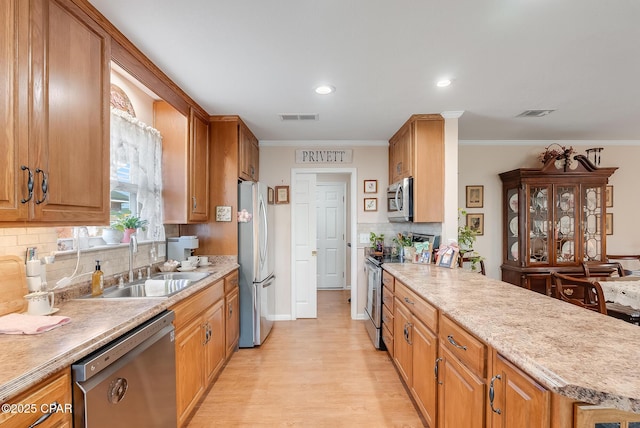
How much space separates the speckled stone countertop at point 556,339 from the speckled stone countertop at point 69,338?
154cm

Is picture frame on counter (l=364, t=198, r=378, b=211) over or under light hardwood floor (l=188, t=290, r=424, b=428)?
over

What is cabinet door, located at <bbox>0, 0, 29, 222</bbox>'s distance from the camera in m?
1.09

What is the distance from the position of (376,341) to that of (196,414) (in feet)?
5.92

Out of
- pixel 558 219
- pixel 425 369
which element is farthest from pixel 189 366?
pixel 558 219

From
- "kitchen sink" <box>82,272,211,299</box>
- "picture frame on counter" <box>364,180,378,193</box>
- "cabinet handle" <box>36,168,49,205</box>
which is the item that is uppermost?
"picture frame on counter" <box>364,180,378,193</box>

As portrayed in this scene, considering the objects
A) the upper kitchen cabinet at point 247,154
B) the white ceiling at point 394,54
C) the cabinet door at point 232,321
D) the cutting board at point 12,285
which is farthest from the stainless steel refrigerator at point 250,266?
the cutting board at point 12,285

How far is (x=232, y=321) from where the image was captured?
2.93 meters

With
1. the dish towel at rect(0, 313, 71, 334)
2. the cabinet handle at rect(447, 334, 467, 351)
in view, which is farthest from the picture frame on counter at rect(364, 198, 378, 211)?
the dish towel at rect(0, 313, 71, 334)

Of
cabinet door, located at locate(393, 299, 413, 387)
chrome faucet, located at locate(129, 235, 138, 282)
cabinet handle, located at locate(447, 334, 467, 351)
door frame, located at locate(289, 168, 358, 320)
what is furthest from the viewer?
door frame, located at locate(289, 168, 358, 320)

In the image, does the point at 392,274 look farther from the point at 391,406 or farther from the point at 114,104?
the point at 114,104

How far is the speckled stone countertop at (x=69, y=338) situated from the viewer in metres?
0.88

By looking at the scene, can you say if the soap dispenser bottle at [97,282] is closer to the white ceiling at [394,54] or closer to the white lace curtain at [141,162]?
A: the white lace curtain at [141,162]

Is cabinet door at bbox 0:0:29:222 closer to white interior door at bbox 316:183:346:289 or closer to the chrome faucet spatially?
the chrome faucet

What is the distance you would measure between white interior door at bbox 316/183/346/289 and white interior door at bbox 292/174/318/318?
166 cm
